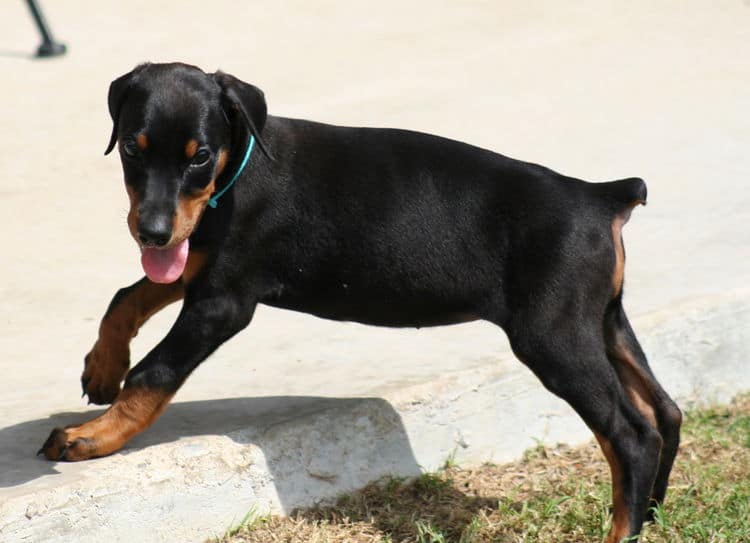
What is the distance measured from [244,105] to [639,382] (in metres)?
1.86

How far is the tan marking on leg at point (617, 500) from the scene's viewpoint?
479 centimetres

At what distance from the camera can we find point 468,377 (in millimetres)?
5594

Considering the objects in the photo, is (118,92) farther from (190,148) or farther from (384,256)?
(384,256)

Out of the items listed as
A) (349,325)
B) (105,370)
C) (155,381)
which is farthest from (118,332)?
(349,325)

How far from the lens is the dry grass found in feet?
16.1

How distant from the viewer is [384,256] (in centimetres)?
478

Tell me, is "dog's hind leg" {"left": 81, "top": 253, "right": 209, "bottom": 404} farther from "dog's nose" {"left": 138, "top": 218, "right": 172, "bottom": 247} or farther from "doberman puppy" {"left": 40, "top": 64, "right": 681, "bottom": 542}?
"dog's nose" {"left": 138, "top": 218, "right": 172, "bottom": 247}

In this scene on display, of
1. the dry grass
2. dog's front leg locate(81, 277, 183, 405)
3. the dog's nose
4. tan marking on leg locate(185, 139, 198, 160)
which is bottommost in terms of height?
the dry grass

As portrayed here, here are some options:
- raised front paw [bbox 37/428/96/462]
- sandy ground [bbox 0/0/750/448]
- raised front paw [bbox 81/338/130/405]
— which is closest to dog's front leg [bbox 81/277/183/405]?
raised front paw [bbox 81/338/130/405]

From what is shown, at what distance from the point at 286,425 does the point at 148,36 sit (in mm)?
6884

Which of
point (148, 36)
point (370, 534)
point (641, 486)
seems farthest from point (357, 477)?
point (148, 36)

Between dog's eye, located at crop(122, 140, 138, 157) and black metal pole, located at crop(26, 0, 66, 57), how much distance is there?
6.50 meters

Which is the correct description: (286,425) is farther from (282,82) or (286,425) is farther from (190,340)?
(282,82)

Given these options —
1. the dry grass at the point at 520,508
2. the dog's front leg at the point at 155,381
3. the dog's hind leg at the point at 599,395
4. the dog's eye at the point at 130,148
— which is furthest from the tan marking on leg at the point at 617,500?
the dog's eye at the point at 130,148
